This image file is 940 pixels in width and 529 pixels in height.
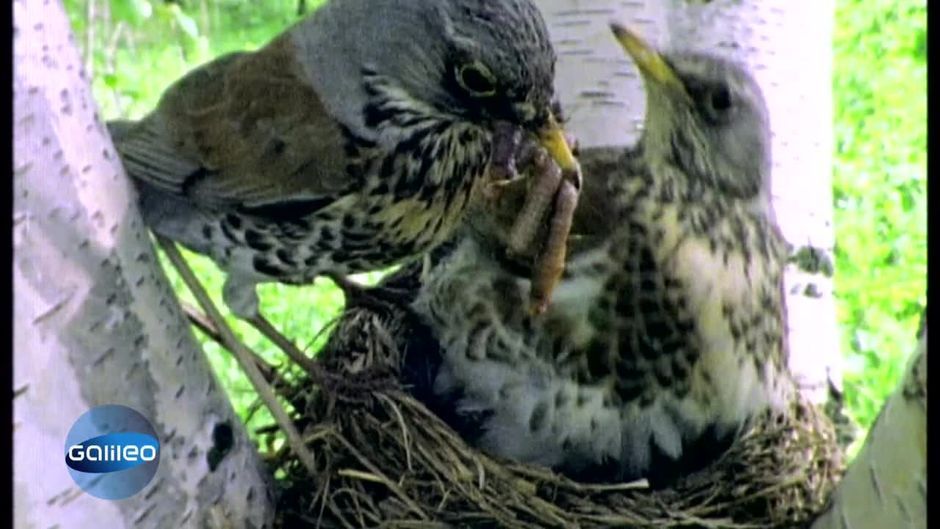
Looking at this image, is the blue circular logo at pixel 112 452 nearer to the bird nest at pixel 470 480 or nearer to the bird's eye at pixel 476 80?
the bird nest at pixel 470 480

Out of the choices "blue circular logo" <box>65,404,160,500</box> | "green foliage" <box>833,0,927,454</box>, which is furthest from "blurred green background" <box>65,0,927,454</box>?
"blue circular logo" <box>65,404,160,500</box>

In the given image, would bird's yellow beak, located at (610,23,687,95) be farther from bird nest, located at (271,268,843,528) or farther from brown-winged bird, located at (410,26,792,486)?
bird nest, located at (271,268,843,528)

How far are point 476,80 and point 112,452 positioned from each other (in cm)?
32

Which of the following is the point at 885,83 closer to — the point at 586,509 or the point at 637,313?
the point at 637,313

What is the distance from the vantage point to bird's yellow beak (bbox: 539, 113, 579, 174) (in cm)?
70

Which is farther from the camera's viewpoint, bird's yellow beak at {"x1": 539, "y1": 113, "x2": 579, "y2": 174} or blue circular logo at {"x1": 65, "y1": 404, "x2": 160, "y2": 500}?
bird's yellow beak at {"x1": 539, "y1": 113, "x2": 579, "y2": 174}

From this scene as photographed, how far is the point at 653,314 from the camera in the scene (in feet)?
2.42

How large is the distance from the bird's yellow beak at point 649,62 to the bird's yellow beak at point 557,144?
3.0 inches

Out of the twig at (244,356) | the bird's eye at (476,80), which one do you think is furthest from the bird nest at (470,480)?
the bird's eye at (476,80)

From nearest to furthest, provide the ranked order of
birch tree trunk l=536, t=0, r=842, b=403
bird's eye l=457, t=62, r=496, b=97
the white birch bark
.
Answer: the white birch bark → bird's eye l=457, t=62, r=496, b=97 → birch tree trunk l=536, t=0, r=842, b=403

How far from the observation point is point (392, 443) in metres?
0.76

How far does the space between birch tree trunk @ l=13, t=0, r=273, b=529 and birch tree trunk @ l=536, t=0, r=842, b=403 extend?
0.34 m

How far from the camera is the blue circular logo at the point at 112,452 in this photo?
0.59 meters

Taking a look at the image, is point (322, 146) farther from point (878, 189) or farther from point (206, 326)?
point (878, 189)
